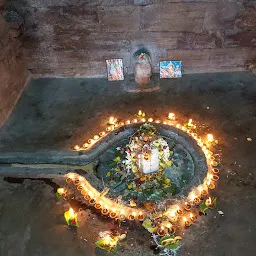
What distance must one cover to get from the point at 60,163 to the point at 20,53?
13.4 ft

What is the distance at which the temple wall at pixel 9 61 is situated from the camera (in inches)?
360

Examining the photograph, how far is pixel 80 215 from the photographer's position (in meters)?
6.86

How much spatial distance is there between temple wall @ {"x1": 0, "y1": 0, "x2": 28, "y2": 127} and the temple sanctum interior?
3cm

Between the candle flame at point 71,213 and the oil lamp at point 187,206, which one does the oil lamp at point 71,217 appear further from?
the oil lamp at point 187,206

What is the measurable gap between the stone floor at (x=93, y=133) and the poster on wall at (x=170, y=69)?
0.27 m

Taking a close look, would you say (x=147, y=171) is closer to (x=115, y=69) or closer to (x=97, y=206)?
(x=97, y=206)

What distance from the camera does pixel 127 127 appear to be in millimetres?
8703

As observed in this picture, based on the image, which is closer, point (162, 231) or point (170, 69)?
point (162, 231)

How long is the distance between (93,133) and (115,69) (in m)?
2.62

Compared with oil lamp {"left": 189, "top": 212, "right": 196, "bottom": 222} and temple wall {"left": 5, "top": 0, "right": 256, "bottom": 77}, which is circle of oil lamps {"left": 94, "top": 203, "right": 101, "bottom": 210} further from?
temple wall {"left": 5, "top": 0, "right": 256, "bottom": 77}

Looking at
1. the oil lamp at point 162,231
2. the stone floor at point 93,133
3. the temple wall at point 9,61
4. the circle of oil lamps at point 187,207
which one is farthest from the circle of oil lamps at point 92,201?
the temple wall at point 9,61

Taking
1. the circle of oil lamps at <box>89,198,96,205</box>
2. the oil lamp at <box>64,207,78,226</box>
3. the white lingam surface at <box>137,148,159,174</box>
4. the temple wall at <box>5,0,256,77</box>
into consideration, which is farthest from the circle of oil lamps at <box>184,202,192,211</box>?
the temple wall at <box>5,0,256,77</box>

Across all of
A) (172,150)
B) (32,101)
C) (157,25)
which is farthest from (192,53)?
(32,101)

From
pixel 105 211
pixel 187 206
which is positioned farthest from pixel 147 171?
pixel 105 211
